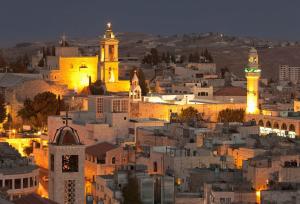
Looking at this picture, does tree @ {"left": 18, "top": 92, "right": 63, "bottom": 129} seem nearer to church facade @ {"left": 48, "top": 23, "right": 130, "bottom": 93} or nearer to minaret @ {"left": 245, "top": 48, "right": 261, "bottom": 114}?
church facade @ {"left": 48, "top": 23, "right": 130, "bottom": 93}

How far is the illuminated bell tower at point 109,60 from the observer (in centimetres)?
6191

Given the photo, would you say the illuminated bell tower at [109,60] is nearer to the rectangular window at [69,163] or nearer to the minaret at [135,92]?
the minaret at [135,92]

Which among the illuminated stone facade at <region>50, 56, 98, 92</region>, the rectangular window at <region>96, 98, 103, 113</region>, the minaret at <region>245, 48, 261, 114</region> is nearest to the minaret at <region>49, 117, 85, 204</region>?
the rectangular window at <region>96, 98, 103, 113</region>

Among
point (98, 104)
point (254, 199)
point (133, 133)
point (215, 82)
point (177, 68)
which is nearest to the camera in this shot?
point (254, 199)

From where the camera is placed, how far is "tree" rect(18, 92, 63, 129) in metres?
52.6

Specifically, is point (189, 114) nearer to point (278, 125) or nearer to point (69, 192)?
point (278, 125)

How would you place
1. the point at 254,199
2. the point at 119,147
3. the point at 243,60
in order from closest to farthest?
the point at 254,199 → the point at 119,147 → the point at 243,60

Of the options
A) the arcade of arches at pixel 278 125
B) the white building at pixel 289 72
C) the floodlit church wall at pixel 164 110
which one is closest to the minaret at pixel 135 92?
the floodlit church wall at pixel 164 110

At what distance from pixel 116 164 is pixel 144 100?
56.0 feet

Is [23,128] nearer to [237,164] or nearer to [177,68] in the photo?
[237,164]

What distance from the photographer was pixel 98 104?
4931cm

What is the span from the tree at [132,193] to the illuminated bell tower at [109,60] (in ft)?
99.4

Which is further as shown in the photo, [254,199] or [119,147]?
[119,147]

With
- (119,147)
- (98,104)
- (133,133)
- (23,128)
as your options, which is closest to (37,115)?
(23,128)
